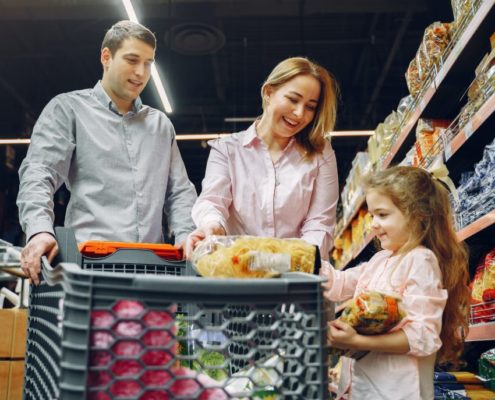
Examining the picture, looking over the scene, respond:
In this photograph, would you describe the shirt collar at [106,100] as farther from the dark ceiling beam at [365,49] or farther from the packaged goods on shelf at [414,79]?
the dark ceiling beam at [365,49]

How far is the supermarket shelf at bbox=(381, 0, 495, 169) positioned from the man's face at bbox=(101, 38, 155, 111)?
1.26 m

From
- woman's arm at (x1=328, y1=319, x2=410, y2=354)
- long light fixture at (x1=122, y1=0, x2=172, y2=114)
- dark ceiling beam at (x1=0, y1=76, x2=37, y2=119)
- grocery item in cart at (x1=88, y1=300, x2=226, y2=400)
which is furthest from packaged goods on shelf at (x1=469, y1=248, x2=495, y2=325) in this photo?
dark ceiling beam at (x1=0, y1=76, x2=37, y2=119)

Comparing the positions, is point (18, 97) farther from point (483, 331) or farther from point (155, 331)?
point (155, 331)

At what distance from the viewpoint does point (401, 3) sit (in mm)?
6348

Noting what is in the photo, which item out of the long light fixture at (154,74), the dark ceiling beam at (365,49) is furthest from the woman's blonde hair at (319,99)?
the dark ceiling beam at (365,49)

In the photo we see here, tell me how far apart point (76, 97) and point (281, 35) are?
6.84m

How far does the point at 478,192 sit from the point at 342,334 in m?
1.44

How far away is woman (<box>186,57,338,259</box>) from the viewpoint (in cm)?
181

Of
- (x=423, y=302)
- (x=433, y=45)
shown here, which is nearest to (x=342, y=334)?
(x=423, y=302)

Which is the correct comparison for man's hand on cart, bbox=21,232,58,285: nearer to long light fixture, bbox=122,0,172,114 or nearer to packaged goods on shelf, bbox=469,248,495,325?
packaged goods on shelf, bbox=469,248,495,325

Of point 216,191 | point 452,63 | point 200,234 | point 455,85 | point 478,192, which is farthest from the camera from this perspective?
point 455,85

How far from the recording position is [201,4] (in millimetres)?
6668

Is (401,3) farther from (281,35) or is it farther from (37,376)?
(37,376)

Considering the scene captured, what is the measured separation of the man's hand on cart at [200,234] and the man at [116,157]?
320mm
